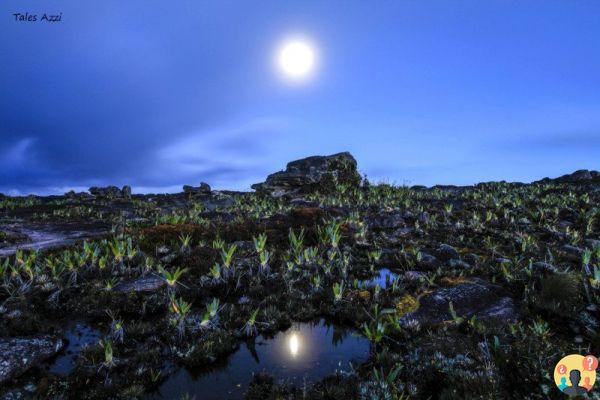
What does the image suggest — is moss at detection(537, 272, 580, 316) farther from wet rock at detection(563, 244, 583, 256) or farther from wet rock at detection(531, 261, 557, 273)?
wet rock at detection(563, 244, 583, 256)

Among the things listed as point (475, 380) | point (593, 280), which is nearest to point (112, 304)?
point (475, 380)

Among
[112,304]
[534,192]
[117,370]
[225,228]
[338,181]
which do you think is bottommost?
[117,370]

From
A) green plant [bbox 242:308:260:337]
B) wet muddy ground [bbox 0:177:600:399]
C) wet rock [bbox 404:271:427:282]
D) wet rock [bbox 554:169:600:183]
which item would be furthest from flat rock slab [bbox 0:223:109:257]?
wet rock [bbox 554:169:600:183]

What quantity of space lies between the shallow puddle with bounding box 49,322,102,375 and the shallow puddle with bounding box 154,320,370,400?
6.61 feet

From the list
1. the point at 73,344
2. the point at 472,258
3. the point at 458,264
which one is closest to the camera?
the point at 73,344

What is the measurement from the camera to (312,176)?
3425 centimetres

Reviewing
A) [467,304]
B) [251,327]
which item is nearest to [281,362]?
[251,327]

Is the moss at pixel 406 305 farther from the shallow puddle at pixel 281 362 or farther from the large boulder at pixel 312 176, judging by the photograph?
the large boulder at pixel 312 176

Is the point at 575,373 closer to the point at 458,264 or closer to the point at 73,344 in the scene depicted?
the point at 458,264

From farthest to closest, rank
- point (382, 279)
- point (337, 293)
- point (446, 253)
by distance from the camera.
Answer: point (446, 253), point (382, 279), point (337, 293)

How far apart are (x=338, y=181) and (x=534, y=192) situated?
1784 centimetres

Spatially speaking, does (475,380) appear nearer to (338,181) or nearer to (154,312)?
(154,312)

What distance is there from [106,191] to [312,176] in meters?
29.1

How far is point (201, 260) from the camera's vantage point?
38.5 ft
